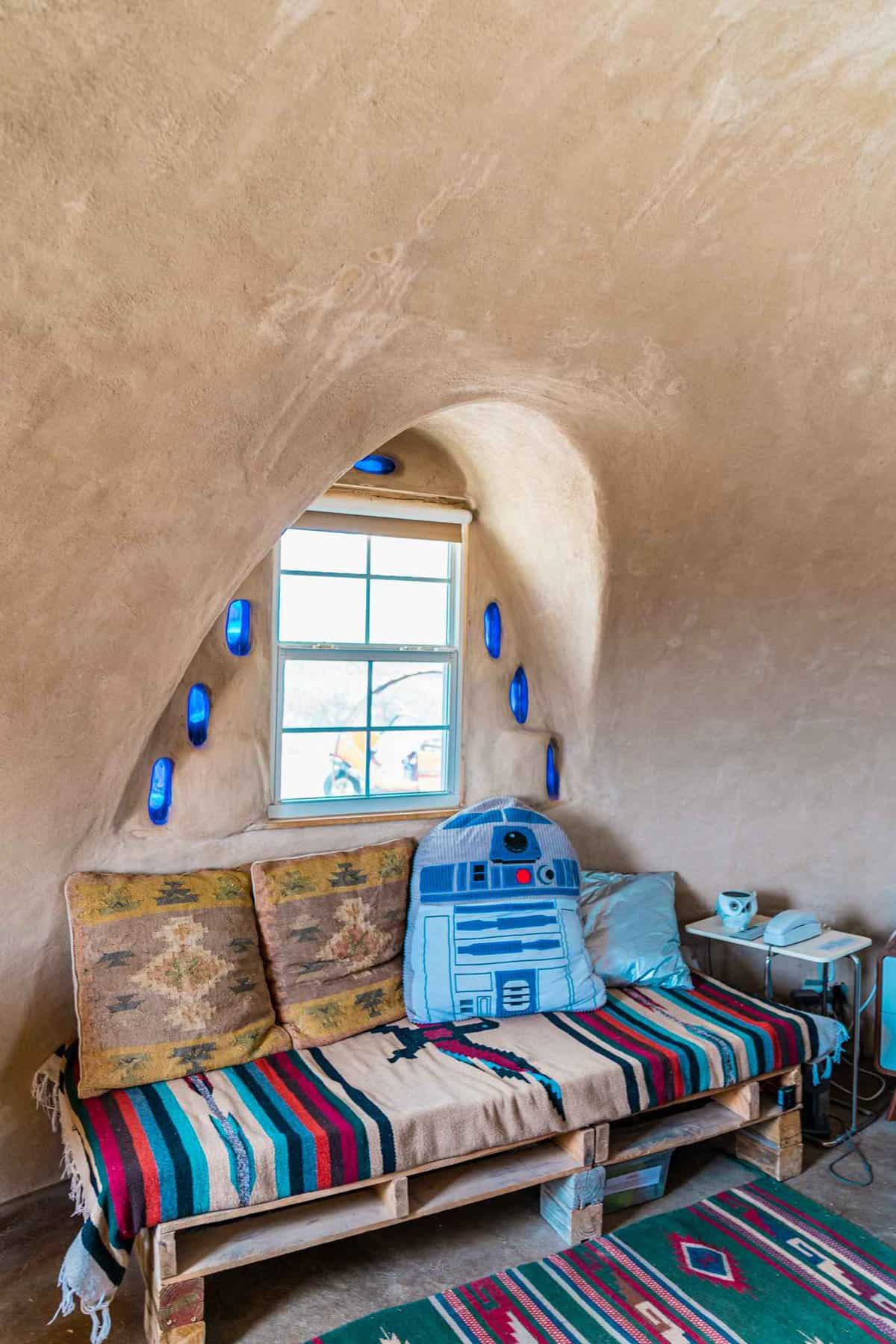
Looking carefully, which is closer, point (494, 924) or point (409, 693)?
point (494, 924)

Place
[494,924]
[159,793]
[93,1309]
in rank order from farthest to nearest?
→ 1. [494,924]
2. [159,793]
3. [93,1309]

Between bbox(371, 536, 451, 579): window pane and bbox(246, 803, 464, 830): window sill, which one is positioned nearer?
bbox(246, 803, 464, 830): window sill

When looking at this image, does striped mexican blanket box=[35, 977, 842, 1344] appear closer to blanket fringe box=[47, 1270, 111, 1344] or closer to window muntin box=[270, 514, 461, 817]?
blanket fringe box=[47, 1270, 111, 1344]

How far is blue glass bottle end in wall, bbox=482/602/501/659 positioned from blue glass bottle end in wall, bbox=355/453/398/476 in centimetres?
66

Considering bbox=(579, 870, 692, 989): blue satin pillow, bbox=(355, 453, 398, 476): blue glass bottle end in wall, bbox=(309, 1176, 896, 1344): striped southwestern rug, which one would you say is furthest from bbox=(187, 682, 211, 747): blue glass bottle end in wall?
bbox=(309, 1176, 896, 1344): striped southwestern rug

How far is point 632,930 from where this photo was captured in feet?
11.6

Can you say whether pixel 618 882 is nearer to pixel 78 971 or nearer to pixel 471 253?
pixel 78 971

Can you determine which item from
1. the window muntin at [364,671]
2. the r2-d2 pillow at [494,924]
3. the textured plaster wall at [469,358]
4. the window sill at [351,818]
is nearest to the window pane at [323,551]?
the window muntin at [364,671]

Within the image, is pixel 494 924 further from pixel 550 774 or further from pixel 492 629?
pixel 492 629

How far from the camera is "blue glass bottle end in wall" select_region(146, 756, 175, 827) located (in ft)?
10.2

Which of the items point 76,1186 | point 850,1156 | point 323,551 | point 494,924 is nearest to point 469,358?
point 323,551

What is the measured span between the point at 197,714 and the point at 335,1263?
5.39 feet

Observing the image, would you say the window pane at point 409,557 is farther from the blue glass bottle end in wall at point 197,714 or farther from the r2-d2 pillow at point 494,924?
the r2-d2 pillow at point 494,924

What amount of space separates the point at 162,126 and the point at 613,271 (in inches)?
45.2
